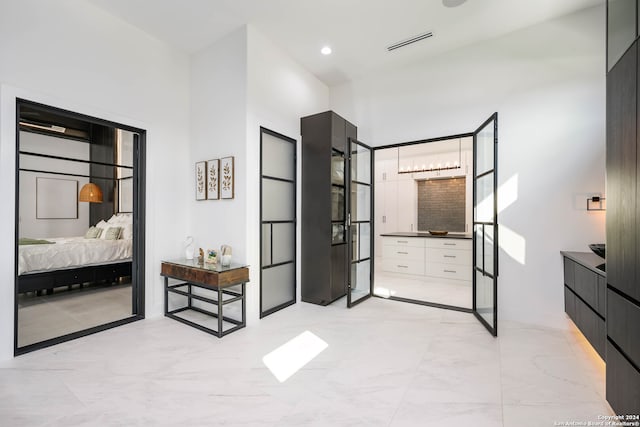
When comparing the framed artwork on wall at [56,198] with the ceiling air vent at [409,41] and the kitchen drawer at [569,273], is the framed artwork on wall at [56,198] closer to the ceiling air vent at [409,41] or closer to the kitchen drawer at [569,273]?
the ceiling air vent at [409,41]

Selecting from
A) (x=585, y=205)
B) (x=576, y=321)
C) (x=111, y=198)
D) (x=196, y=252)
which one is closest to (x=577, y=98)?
(x=585, y=205)

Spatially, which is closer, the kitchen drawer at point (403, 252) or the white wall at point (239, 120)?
the white wall at point (239, 120)

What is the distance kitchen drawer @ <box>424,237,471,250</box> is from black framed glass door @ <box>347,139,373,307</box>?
164 cm

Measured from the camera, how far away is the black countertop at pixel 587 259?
223cm

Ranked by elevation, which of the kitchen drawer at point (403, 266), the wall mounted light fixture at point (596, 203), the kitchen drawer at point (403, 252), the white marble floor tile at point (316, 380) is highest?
the wall mounted light fixture at point (596, 203)

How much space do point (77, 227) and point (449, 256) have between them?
254 inches

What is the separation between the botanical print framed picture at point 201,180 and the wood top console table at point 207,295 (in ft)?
2.63

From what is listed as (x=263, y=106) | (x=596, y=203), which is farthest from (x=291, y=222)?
(x=596, y=203)

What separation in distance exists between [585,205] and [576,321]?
115 centimetres

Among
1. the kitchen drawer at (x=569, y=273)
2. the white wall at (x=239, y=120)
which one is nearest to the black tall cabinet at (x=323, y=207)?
the white wall at (x=239, y=120)

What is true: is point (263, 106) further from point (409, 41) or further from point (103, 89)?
point (409, 41)

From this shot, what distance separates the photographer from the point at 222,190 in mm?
3424

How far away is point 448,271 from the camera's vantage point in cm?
518

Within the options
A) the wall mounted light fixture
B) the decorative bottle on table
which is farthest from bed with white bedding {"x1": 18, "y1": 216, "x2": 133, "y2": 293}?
the wall mounted light fixture
